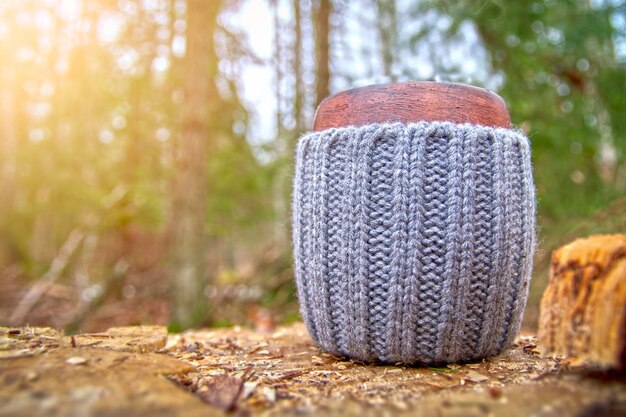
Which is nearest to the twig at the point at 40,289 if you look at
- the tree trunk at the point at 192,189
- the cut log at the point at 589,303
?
the tree trunk at the point at 192,189

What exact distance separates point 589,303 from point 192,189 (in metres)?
2.52

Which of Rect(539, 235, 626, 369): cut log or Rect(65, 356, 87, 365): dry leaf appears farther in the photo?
Rect(65, 356, 87, 365): dry leaf

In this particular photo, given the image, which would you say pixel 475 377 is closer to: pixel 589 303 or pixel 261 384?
pixel 589 303

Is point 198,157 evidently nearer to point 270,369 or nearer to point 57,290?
point 270,369

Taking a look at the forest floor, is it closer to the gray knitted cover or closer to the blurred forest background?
the gray knitted cover

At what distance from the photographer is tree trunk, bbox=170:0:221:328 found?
10.2ft

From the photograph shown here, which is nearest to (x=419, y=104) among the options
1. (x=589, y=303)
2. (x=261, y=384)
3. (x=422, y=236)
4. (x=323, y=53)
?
(x=422, y=236)

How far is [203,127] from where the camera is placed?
3.21 m

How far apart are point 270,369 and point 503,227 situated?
67 centimetres

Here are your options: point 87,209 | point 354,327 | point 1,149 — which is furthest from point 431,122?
point 1,149

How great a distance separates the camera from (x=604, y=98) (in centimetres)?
317

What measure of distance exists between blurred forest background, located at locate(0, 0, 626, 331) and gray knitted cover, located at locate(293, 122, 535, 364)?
495 mm

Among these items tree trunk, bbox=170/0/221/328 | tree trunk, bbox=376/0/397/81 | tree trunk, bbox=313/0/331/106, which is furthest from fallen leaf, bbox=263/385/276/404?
tree trunk, bbox=313/0/331/106

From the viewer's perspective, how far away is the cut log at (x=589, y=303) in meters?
0.88
